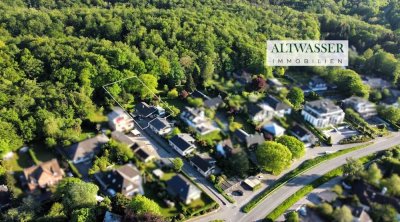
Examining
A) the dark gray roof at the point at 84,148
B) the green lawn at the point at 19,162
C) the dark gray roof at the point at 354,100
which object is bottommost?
the dark gray roof at the point at 354,100

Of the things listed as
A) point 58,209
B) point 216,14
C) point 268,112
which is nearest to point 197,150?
point 268,112

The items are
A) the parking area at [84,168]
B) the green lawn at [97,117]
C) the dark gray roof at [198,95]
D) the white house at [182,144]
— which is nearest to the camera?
the parking area at [84,168]

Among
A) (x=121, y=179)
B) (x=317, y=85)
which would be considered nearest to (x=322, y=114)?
(x=317, y=85)

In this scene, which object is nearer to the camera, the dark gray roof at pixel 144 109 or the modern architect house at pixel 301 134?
the modern architect house at pixel 301 134

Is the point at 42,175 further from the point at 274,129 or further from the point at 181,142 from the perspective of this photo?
the point at 274,129

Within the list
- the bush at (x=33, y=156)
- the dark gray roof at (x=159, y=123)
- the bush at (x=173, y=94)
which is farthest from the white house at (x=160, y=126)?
the bush at (x=33, y=156)

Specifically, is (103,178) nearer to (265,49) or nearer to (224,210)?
(224,210)

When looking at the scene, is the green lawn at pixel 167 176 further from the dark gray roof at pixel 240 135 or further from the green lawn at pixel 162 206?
the dark gray roof at pixel 240 135

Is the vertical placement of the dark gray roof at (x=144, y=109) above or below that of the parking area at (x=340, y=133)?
above
